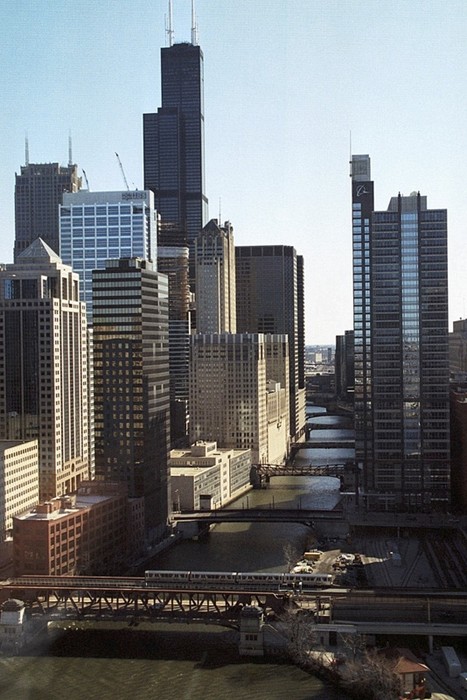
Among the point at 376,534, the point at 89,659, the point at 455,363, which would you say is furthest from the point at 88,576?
the point at 455,363

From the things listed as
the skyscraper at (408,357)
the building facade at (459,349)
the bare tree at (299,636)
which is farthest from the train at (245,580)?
the building facade at (459,349)

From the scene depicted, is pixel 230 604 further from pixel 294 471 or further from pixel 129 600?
pixel 294 471

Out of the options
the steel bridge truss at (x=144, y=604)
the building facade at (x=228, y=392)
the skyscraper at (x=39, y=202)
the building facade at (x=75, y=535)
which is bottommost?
the steel bridge truss at (x=144, y=604)

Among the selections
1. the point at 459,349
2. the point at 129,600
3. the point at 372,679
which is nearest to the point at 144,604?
the point at 129,600

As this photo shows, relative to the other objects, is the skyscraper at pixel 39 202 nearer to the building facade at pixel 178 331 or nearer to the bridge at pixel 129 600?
the building facade at pixel 178 331

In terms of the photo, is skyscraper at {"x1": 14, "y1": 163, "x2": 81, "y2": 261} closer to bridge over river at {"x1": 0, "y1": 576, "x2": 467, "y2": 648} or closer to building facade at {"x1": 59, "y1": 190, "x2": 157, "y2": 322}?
building facade at {"x1": 59, "y1": 190, "x2": 157, "y2": 322}

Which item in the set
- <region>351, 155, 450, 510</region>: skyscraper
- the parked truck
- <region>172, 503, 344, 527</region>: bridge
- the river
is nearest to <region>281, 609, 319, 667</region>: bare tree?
the river
